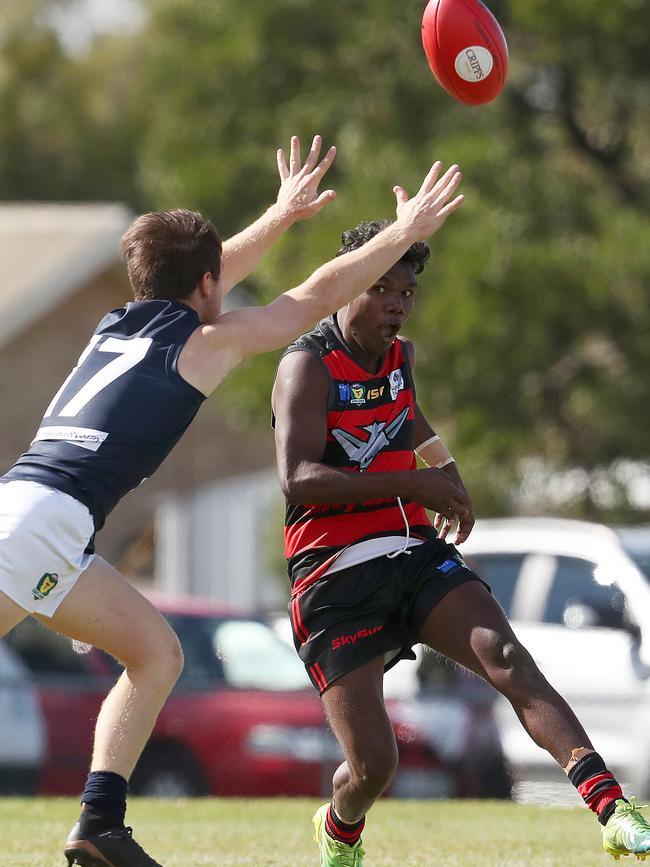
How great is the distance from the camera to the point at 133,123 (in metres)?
41.2

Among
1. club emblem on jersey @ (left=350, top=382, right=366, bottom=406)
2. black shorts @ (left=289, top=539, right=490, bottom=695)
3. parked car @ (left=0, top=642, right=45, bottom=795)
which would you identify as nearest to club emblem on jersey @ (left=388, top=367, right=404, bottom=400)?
club emblem on jersey @ (left=350, top=382, right=366, bottom=406)

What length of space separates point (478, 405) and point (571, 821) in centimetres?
1108

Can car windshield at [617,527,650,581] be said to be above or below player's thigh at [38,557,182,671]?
below

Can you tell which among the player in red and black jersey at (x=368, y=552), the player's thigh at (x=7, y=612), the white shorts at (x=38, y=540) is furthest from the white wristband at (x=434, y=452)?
the player's thigh at (x=7, y=612)

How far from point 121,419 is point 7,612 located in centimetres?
68

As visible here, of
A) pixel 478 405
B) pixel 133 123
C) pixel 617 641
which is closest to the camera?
pixel 617 641

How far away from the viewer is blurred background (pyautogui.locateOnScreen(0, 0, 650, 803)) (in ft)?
40.1

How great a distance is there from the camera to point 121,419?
211 inches

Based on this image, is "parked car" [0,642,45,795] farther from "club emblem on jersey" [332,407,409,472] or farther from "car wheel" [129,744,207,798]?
"club emblem on jersey" [332,407,409,472]

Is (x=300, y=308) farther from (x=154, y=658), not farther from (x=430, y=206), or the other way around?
(x=154, y=658)

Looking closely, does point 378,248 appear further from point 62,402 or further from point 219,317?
point 62,402

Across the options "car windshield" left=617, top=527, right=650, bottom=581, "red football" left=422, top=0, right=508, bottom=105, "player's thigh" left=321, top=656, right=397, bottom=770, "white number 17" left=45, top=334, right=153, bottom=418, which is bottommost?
"car windshield" left=617, top=527, right=650, bottom=581

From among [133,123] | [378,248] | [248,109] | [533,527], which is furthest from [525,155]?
[133,123]

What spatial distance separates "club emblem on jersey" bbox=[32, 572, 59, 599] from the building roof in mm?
20210
